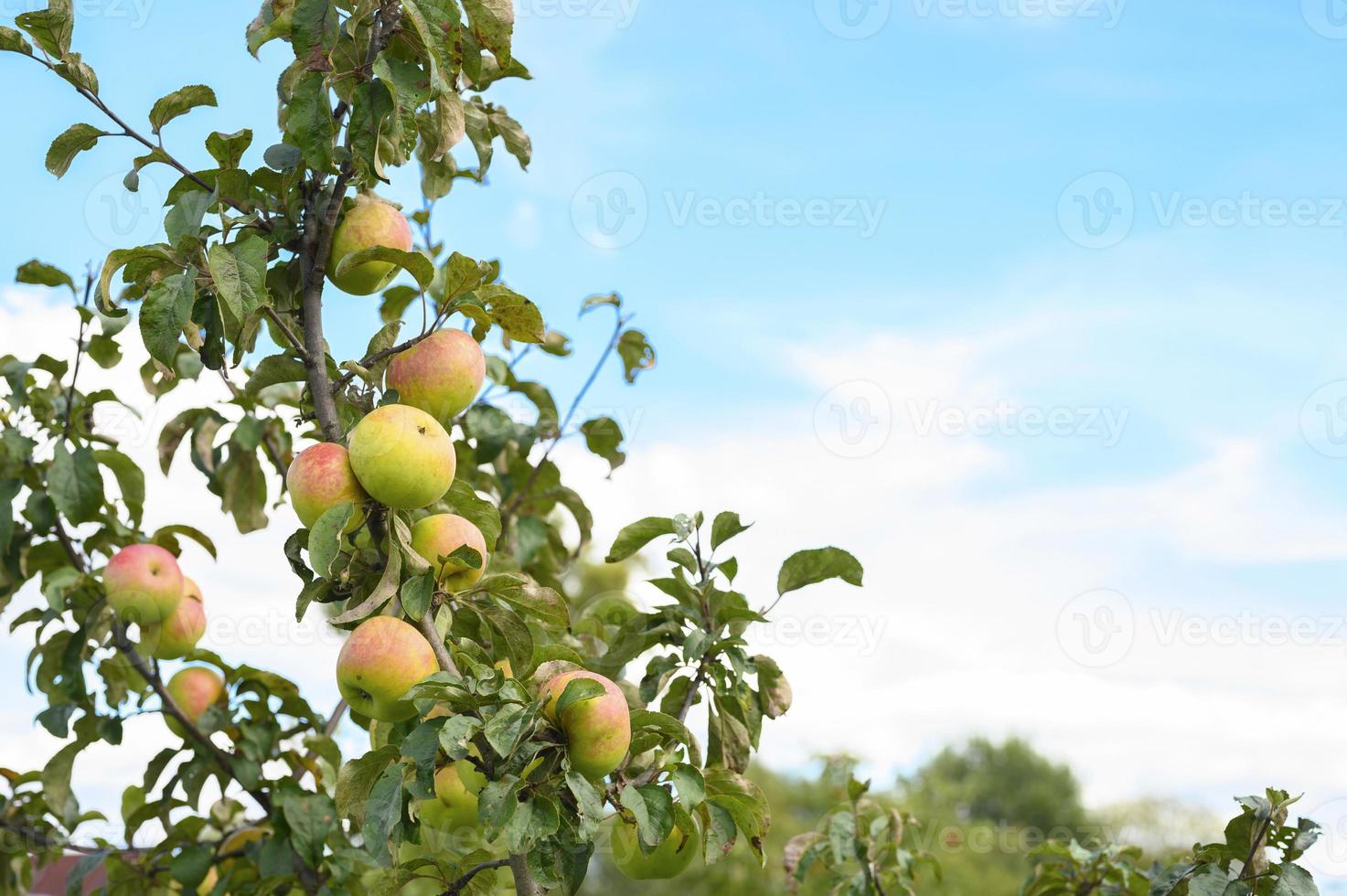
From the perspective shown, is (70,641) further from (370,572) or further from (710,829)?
(710,829)

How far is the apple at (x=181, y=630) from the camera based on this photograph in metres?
→ 2.85

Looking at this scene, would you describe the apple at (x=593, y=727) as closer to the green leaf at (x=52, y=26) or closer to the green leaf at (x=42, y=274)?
the green leaf at (x=52, y=26)

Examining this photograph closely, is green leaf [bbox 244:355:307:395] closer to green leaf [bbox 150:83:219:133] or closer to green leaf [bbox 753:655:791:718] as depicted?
green leaf [bbox 150:83:219:133]

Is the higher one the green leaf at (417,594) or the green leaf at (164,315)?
the green leaf at (164,315)

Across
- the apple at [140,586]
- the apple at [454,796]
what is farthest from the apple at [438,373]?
the apple at [140,586]

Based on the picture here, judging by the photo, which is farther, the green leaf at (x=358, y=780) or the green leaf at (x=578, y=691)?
the green leaf at (x=358, y=780)

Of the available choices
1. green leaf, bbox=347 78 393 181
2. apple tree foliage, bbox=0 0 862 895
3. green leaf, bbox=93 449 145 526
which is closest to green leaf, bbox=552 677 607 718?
apple tree foliage, bbox=0 0 862 895

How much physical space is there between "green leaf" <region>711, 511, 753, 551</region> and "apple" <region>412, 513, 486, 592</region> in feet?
1.62

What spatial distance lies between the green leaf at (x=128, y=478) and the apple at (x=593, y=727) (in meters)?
1.70

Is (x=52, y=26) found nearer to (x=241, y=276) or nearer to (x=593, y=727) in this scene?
(x=241, y=276)

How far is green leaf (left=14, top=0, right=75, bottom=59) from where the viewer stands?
1.93m

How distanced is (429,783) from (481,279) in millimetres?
803

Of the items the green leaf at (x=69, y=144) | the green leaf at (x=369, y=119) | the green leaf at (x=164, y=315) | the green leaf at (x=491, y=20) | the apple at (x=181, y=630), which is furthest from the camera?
the apple at (x=181, y=630)

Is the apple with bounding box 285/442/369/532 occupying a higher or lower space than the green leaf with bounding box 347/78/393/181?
lower
